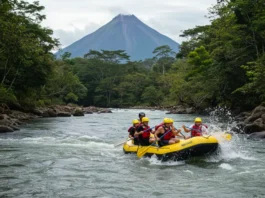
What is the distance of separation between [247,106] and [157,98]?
2904 cm

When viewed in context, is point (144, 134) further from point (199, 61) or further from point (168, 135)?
point (199, 61)

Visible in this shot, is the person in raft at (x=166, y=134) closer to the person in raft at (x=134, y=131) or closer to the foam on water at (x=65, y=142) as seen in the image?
the person in raft at (x=134, y=131)

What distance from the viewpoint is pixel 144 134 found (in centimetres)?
1104

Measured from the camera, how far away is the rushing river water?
706 centimetres

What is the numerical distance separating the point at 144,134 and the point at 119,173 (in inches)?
95.8

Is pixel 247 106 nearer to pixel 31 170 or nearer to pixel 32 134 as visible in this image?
pixel 32 134

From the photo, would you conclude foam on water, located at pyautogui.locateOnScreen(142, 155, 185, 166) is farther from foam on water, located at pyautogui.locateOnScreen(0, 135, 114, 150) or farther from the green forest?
the green forest

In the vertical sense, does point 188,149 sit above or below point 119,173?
above

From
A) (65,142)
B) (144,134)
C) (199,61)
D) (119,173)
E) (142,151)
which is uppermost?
(199,61)

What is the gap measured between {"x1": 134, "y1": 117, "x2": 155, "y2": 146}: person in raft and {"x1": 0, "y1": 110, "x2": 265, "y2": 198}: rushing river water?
0.64 meters

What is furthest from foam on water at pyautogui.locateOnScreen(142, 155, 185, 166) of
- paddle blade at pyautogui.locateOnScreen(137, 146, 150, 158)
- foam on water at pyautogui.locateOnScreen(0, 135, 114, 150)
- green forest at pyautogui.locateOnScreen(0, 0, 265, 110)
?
green forest at pyautogui.locateOnScreen(0, 0, 265, 110)

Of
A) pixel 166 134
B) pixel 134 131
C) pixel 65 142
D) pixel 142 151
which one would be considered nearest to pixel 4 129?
pixel 65 142

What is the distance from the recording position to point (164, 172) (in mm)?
8906

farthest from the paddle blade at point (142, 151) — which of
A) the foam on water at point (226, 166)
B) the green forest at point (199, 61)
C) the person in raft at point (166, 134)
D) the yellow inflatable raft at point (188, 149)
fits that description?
the green forest at point (199, 61)
